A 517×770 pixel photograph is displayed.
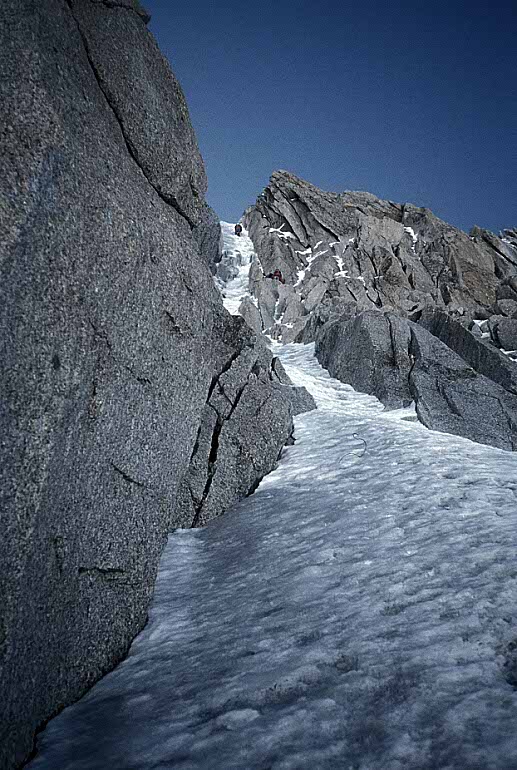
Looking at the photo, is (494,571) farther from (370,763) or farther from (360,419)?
(360,419)

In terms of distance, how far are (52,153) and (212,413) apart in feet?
23.0

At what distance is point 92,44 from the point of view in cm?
632

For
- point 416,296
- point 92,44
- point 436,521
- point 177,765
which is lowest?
point 177,765

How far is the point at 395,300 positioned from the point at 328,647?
50.1 m

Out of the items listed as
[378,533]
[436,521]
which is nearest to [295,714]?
[378,533]

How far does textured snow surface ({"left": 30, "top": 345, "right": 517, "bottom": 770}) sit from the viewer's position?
3402 millimetres

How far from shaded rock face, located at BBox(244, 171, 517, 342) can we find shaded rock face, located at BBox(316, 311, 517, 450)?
58.8ft

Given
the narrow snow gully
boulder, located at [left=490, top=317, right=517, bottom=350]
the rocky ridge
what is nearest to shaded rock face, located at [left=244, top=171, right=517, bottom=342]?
the rocky ridge

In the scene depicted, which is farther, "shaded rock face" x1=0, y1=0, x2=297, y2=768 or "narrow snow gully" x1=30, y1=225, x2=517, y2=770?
"shaded rock face" x1=0, y1=0, x2=297, y2=768

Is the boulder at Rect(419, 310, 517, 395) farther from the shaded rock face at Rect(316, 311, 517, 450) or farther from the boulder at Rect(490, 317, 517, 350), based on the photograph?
the boulder at Rect(490, 317, 517, 350)

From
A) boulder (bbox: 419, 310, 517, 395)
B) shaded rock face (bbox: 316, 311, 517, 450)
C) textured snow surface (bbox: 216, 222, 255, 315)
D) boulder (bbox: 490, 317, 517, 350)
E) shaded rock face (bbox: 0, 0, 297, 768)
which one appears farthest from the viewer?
textured snow surface (bbox: 216, 222, 255, 315)

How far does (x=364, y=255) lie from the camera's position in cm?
5506

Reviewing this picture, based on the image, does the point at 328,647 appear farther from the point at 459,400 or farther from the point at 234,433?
the point at 459,400

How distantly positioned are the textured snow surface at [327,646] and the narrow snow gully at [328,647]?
0.7 inches
